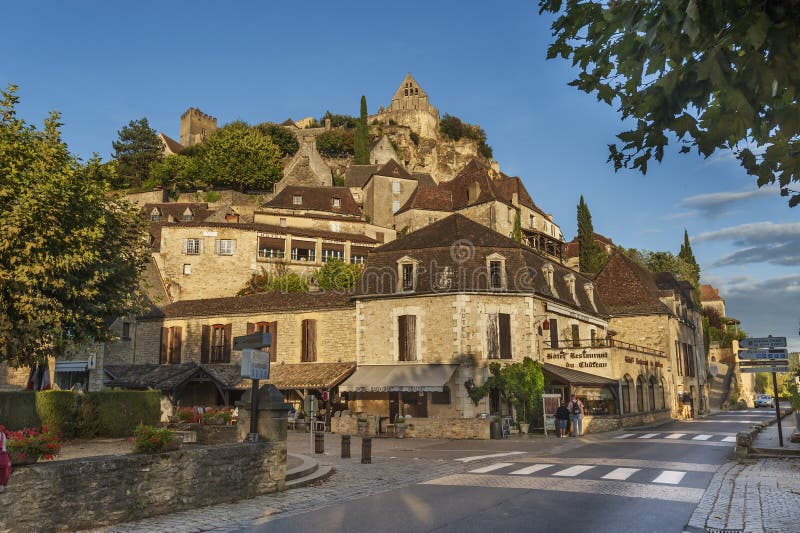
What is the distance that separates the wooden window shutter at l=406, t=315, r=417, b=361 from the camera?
92.7 feet

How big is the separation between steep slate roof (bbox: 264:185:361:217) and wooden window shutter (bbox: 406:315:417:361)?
109ft

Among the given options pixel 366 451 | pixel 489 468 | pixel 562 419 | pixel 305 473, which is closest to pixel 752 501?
pixel 489 468

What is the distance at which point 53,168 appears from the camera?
18.4 metres

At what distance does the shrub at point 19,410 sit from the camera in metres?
18.1

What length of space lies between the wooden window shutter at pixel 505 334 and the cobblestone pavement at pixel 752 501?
47.0 ft

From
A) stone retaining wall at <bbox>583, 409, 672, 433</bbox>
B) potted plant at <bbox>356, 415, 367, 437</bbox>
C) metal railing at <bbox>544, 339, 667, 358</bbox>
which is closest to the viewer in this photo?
potted plant at <bbox>356, 415, 367, 437</bbox>

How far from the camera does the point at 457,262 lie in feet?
93.6

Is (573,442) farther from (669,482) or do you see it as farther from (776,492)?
(776,492)

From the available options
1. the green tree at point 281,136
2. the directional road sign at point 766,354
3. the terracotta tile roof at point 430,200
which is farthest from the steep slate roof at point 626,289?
the green tree at point 281,136

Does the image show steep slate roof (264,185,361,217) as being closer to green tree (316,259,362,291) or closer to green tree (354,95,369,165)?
green tree (316,259,362,291)

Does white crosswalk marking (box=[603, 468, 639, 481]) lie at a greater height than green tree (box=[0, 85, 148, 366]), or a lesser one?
lesser

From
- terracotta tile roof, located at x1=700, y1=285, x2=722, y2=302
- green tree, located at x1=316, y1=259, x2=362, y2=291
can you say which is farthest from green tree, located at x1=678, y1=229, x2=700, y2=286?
green tree, located at x1=316, y1=259, x2=362, y2=291

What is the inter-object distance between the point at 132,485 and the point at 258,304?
2469 cm

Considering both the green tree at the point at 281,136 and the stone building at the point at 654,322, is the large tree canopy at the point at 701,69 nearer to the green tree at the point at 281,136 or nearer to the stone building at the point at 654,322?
the stone building at the point at 654,322
